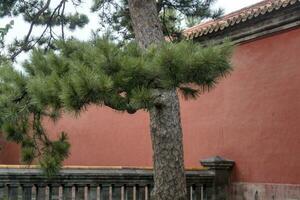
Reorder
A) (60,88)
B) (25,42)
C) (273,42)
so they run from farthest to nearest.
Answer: (273,42) → (25,42) → (60,88)

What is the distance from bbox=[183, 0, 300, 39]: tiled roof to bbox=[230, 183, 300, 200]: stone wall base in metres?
2.33

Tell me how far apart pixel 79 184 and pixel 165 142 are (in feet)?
4.12

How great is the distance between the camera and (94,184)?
5.83 m

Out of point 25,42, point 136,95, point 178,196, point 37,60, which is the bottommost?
point 178,196

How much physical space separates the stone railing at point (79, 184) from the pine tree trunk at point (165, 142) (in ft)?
3.09

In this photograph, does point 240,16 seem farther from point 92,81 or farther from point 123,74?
point 92,81

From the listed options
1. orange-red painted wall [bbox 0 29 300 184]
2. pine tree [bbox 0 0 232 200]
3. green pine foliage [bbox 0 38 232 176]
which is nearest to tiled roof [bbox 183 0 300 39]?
orange-red painted wall [bbox 0 29 300 184]

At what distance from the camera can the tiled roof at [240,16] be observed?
714cm

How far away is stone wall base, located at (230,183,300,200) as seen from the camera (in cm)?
698

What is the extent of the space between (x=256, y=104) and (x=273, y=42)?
3.01ft

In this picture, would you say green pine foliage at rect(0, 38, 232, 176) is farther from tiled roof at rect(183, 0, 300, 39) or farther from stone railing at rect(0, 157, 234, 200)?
tiled roof at rect(183, 0, 300, 39)

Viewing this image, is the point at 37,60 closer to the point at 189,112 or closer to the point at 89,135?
the point at 189,112

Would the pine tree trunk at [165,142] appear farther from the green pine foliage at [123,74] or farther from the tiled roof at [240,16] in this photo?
the tiled roof at [240,16]

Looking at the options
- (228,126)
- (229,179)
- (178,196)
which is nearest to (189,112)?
(228,126)
